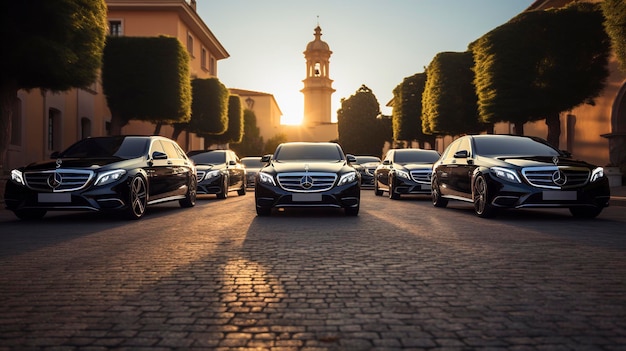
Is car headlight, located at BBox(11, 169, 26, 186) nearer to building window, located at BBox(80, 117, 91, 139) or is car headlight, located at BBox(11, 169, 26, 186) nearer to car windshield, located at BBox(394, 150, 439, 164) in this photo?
car windshield, located at BBox(394, 150, 439, 164)

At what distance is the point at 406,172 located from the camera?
17000 millimetres

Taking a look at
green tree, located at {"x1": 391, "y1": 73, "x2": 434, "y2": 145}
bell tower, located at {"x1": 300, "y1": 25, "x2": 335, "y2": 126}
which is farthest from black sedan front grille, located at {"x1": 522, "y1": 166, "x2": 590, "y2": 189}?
bell tower, located at {"x1": 300, "y1": 25, "x2": 335, "y2": 126}

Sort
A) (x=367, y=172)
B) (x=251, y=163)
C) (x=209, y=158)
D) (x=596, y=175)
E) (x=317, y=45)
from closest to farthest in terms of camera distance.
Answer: (x=596, y=175) → (x=209, y=158) → (x=367, y=172) → (x=251, y=163) → (x=317, y=45)

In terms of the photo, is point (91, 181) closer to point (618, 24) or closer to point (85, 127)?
point (618, 24)

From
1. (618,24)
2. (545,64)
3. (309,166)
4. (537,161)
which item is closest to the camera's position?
(537,161)

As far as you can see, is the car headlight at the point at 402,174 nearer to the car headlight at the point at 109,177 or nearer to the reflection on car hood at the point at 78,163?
the reflection on car hood at the point at 78,163

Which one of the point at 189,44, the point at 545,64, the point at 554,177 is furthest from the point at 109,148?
the point at 189,44

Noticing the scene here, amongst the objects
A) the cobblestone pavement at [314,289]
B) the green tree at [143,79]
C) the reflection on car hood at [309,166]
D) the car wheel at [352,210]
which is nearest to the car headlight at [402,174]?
the reflection on car hood at [309,166]

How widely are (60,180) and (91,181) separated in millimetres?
499

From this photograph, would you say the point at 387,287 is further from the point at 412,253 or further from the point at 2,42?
the point at 2,42

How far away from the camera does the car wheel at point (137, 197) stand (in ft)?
34.7

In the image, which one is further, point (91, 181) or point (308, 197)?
point (308, 197)

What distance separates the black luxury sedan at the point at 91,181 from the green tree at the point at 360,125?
6381cm

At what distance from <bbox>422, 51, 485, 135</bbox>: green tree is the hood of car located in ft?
79.0
